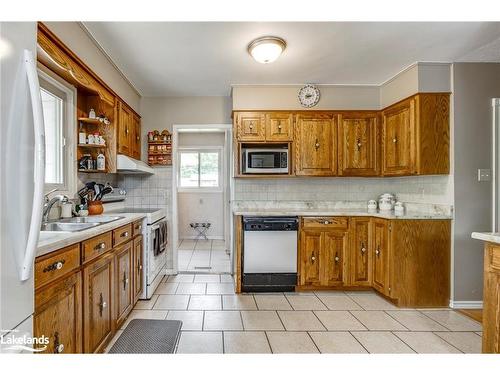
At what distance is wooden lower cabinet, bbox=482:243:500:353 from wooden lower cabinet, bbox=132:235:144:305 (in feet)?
9.07

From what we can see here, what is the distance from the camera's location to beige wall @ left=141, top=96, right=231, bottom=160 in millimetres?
4172

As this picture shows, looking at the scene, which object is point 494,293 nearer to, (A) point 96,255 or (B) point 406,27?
(B) point 406,27

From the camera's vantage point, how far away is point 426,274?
2977mm

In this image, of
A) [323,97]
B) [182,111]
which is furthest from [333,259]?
[182,111]

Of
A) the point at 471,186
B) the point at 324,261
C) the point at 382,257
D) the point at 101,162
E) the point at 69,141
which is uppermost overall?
the point at 69,141

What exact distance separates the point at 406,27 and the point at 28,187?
276 centimetres

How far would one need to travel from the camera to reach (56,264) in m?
1.41

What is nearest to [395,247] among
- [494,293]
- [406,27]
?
[494,293]

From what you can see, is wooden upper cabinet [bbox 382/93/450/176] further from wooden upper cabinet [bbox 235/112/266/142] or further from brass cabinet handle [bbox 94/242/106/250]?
brass cabinet handle [bbox 94/242/106/250]

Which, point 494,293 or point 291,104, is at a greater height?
point 291,104

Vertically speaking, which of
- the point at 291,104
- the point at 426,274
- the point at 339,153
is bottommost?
the point at 426,274

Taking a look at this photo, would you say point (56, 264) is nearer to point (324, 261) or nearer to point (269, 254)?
point (269, 254)

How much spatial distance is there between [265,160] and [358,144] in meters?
1.22

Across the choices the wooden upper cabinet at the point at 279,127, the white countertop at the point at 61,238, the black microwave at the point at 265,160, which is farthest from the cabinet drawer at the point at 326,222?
the white countertop at the point at 61,238
